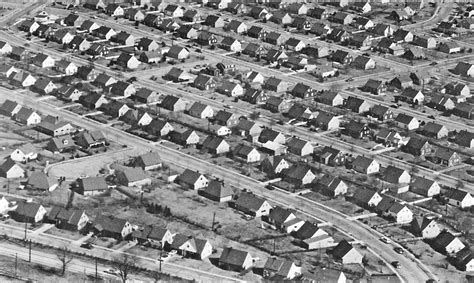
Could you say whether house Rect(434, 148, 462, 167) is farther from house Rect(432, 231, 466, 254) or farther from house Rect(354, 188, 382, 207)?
house Rect(432, 231, 466, 254)

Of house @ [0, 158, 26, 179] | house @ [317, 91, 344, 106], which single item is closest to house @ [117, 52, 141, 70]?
house @ [317, 91, 344, 106]

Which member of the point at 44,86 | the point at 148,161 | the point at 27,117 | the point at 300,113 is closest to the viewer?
the point at 148,161

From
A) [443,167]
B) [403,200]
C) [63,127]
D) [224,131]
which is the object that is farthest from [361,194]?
[63,127]

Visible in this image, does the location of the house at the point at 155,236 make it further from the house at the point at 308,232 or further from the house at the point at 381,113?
the house at the point at 381,113

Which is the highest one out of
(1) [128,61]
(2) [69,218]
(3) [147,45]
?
(2) [69,218]

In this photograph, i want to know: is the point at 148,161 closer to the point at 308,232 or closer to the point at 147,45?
the point at 308,232

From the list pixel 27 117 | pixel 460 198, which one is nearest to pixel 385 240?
pixel 460 198
